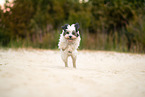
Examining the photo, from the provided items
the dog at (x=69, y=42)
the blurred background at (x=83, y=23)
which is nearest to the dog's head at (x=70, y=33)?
the dog at (x=69, y=42)

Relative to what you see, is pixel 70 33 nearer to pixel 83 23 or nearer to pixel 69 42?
pixel 69 42

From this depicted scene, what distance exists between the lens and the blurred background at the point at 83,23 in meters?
13.1

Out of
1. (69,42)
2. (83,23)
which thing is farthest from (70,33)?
(83,23)

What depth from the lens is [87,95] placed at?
2578mm

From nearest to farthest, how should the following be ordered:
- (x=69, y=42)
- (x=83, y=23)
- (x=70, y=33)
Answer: (x=70, y=33), (x=69, y=42), (x=83, y=23)

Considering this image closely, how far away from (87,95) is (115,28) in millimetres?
17559

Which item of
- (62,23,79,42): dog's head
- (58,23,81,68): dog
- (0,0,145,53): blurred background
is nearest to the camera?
(62,23,79,42): dog's head

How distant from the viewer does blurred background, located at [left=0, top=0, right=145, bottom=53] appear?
1305cm

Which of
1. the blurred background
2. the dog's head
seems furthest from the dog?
the blurred background

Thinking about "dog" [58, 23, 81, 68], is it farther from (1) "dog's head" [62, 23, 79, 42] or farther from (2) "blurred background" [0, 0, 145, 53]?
(2) "blurred background" [0, 0, 145, 53]

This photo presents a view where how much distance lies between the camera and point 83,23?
22.8 metres

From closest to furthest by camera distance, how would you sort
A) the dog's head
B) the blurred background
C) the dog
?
the dog's head → the dog → the blurred background

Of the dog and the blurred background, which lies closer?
the dog

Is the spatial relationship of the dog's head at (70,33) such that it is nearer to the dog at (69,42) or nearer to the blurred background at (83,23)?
the dog at (69,42)
